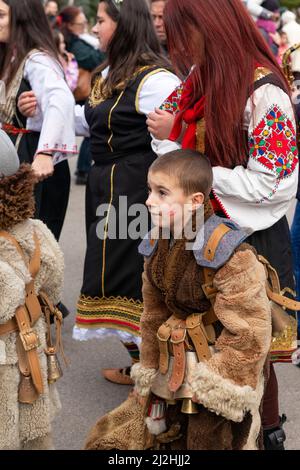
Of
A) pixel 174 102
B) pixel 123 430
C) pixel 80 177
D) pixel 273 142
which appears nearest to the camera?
pixel 123 430

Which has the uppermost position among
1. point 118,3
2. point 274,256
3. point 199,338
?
point 118,3

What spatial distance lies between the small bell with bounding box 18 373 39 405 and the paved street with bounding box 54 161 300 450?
0.75 meters

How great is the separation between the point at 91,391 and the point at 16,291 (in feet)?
4.81

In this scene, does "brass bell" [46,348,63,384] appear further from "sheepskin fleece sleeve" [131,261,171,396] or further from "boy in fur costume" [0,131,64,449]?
"sheepskin fleece sleeve" [131,261,171,396]

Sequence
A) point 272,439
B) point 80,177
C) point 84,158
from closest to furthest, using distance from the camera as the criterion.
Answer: point 272,439 < point 84,158 < point 80,177

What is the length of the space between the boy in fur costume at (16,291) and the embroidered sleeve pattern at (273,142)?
2.61 ft

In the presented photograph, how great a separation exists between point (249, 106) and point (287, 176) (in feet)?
0.90

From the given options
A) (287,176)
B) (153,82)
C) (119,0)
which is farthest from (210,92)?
(119,0)

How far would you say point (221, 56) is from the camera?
267cm

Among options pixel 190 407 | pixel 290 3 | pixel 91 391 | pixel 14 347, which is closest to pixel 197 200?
pixel 190 407

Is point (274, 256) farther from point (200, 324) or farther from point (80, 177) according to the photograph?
point (80, 177)
